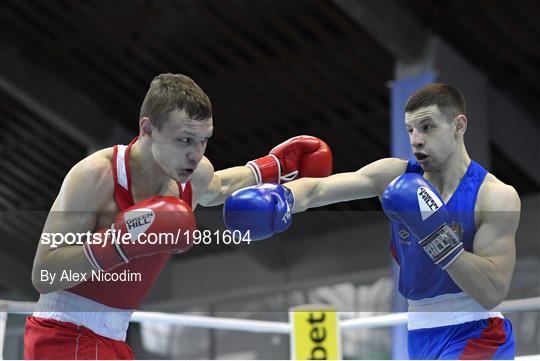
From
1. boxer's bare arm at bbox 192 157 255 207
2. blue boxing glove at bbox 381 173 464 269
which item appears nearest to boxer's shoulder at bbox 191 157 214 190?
boxer's bare arm at bbox 192 157 255 207

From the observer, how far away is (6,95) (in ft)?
33.3

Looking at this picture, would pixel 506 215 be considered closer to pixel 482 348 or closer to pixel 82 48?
pixel 482 348

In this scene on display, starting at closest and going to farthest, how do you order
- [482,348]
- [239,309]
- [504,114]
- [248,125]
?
[482,348] → [504,114] → [239,309] → [248,125]

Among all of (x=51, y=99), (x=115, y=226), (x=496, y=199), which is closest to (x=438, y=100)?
(x=496, y=199)

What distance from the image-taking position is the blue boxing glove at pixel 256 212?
7.56 feet

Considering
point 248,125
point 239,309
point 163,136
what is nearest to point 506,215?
point 163,136

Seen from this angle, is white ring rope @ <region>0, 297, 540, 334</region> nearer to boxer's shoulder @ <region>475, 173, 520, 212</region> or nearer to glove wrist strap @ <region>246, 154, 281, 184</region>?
boxer's shoulder @ <region>475, 173, 520, 212</region>

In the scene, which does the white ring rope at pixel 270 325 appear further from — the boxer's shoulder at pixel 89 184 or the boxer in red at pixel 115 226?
the boxer's shoulder at pixel 89 184

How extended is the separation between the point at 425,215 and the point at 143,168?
780 millimetres

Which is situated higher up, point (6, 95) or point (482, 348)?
point (6, 95)

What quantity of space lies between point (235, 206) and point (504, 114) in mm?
6629

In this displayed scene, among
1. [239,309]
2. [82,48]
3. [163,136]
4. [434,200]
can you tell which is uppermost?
[82,48]

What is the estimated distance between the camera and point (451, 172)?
2535 mm

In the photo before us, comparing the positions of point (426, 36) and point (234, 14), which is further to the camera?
point (234, 14)
